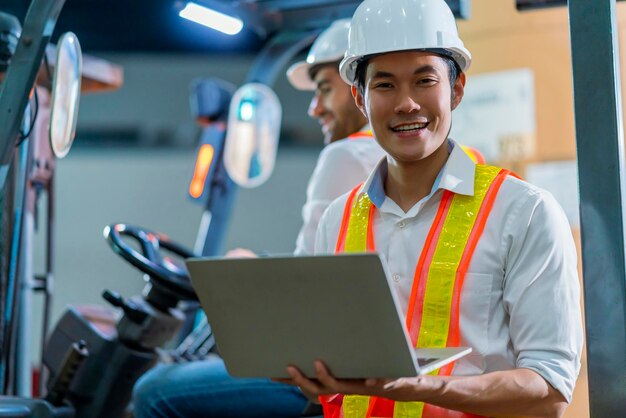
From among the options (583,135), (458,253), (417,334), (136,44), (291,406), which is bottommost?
(291,406)

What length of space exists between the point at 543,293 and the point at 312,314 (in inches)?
18.5

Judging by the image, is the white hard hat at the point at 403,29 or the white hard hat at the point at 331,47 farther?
the white hard hat at the point at 331,47

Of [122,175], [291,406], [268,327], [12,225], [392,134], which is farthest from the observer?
[122,175]

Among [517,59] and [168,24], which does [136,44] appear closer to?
[168,24]

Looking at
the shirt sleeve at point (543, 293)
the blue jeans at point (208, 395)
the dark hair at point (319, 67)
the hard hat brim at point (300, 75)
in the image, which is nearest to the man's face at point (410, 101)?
the shirt sleeve at point (543, 293)

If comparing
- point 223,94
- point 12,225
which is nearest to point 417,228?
point 12,225

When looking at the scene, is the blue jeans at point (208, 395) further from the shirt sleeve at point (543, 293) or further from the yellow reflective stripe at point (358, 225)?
the shirt sleeve at point (543, 293)

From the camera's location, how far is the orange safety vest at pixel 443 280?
1.84 meters

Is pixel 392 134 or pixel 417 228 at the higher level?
pixel 392 134

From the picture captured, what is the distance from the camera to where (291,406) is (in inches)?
100

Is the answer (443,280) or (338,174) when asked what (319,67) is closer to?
(338,174)

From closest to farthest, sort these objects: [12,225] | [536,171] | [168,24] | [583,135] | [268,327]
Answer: [268,327]
[583,135]
[12,225]
[536,171]
[168,24]

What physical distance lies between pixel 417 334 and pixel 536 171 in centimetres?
363

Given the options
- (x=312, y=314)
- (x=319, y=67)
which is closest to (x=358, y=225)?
(x=312, y=314)
